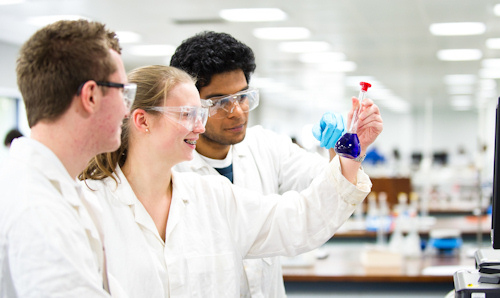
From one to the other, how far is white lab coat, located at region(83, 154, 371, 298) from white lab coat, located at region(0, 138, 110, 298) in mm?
399

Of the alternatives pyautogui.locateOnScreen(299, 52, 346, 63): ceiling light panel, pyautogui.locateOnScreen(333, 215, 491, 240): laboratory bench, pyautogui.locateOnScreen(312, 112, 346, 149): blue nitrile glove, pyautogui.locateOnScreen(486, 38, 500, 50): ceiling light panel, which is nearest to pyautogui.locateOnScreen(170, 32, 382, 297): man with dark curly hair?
pyautogui.locateOnScreen(312, 112, 346, 149): blue nitrile glove

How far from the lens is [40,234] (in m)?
0.90

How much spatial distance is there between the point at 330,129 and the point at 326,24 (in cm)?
506

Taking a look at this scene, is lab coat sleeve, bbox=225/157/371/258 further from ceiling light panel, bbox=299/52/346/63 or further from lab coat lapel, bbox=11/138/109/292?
ceiling light panel, bbox=299/52/346/63

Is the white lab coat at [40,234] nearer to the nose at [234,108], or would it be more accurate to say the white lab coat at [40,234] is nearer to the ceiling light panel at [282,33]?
the nose at [234,108]

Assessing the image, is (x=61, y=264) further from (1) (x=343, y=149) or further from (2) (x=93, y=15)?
(2) (x=93, y=15)

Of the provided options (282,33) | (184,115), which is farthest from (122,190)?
(282,33)

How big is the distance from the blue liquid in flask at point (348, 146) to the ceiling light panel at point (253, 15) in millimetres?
4411

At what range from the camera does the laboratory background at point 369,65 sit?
3.30 metres

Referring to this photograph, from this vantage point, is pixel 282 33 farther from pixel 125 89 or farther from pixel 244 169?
pixel 125 89

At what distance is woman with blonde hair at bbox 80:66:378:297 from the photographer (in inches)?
56.2

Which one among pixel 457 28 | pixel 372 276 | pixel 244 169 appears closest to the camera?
pixel 244 169

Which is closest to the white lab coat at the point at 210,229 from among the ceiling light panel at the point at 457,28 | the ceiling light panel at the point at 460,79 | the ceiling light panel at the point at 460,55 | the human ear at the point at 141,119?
the human ear at the point at 141,119

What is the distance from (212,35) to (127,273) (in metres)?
0.93
